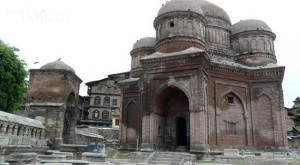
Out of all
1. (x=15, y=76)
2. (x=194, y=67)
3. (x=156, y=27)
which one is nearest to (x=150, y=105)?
(x=194, y=67)

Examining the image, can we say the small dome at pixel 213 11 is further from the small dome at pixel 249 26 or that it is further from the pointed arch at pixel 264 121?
the pointed arch at pixel 264 121

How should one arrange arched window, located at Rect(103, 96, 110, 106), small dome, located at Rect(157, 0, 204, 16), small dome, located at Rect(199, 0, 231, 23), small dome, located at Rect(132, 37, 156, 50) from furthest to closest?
arched window, located at Rect(103, 96, 110, 106) < small dome, located at Rect(132, 37, 156, 50) < small dome, located at Rect(199, 0, 231, 23) < small dome, located at Rect(157, 0, 204, 16)

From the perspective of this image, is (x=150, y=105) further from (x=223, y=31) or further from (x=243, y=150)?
(x=223, y=31)

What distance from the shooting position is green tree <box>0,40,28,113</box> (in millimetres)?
22156

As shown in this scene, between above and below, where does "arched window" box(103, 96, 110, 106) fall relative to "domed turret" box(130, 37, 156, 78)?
below

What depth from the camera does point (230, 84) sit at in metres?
23.0

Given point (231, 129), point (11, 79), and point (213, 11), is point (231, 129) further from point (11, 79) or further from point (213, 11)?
point (11, 79)

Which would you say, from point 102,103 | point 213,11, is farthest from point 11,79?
point 102,103

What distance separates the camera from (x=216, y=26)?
2784cm

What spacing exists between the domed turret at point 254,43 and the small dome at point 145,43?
8.50 m

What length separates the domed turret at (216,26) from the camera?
27.3m

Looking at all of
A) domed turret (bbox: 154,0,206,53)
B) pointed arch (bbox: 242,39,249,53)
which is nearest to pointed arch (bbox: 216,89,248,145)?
domed turret (bbox: 154,0,206,53)

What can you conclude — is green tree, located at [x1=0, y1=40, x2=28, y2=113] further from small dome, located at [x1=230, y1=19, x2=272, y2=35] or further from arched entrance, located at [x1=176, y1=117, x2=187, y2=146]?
small dome, located at [x1=230, y1=19, x2=272, y2=35]

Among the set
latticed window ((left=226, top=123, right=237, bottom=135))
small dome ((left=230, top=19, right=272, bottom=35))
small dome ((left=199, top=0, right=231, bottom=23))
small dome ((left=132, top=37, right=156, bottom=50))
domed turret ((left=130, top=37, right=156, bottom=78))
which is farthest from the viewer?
small dome ((left=132, top=37, right=156, bottom=50))
